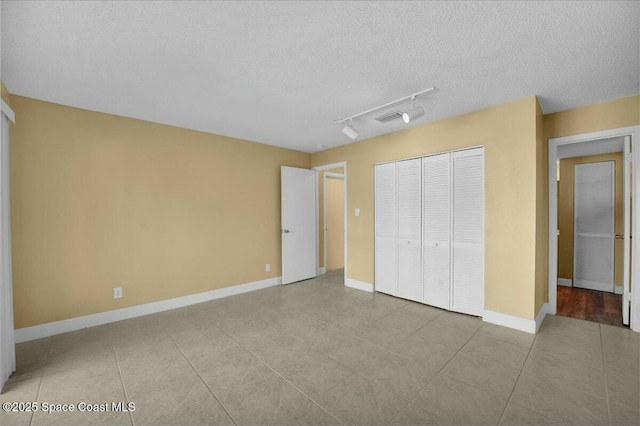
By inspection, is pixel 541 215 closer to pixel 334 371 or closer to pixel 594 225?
pixel 594 225

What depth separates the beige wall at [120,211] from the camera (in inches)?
109

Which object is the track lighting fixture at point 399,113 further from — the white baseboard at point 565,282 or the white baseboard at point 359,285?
the white baseboard at point 565,282

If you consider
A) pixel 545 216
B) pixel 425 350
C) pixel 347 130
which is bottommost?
pixel 425 350

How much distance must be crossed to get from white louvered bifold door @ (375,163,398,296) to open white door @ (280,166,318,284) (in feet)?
4.66

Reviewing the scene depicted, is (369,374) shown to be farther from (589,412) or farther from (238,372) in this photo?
(589,412)

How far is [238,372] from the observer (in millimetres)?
2178

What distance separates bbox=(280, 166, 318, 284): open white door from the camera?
16.0 ft

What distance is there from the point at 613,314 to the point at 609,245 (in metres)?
1.59

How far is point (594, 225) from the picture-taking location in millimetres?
4426

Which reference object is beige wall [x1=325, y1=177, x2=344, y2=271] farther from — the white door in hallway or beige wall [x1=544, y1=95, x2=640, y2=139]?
the white door in hallway

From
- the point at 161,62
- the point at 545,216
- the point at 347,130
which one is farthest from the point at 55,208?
the point at 545,216

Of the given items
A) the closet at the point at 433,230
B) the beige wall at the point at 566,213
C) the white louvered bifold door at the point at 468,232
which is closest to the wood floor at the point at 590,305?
the beige wall at the point at 566,213

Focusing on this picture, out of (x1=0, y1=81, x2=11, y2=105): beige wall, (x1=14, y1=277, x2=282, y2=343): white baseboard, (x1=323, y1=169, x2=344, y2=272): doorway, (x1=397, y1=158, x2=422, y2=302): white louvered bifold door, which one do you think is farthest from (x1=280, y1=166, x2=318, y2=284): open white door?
(x1=0, y1=81, x2=11, y2=105): beige wall

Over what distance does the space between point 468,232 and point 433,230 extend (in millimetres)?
444
